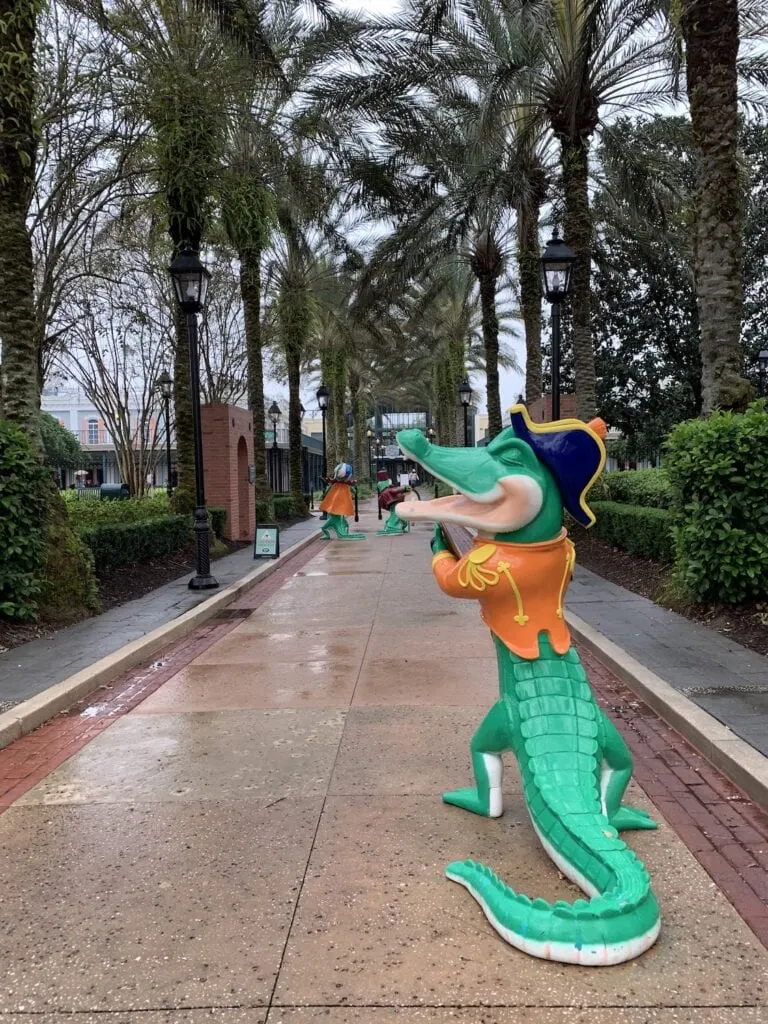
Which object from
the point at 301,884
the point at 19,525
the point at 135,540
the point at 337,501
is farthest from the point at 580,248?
the point at 301,884

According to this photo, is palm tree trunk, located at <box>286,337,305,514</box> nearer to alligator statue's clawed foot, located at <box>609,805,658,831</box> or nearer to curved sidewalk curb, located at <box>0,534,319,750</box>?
curved sidewalk curb, located at <box>0,534,319,750</box>

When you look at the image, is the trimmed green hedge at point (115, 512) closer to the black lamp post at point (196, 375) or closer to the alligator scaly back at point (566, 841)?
the black lamp post at point (196, 375)

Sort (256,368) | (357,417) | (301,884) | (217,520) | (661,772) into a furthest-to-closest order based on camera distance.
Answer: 1. (357,417)
2. (256,368)
3. (217,520)
4. (661,772)
5. (301,884)

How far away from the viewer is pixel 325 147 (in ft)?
51.5

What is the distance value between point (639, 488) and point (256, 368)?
1145cm

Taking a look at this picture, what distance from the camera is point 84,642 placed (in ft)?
24.6

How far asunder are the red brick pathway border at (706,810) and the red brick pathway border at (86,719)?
3493mm

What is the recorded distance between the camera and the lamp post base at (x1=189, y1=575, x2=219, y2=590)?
11.0m

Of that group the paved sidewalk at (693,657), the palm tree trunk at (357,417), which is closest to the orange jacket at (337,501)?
the paved sidewalk at (693,657)

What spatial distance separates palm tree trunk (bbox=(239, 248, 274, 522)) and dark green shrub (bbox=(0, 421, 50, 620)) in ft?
39.4

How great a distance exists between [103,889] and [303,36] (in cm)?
1574

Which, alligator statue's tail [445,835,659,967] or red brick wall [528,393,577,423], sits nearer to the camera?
alligator statue's tail [445,835,659,967]

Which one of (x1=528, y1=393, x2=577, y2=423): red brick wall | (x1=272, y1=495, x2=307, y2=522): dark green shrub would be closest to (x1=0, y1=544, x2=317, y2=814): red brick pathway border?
(x1=528, y1=393, x2=577, y2=423): red brick wall

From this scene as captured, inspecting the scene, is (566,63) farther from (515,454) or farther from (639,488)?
(515,454)
